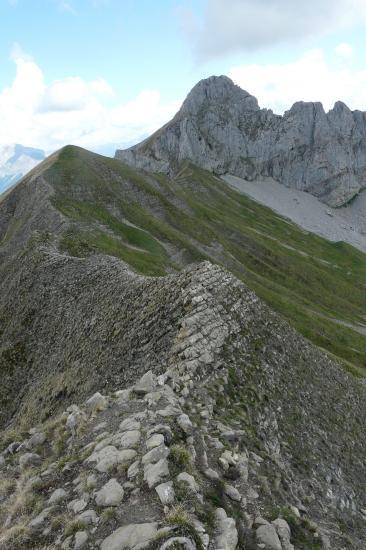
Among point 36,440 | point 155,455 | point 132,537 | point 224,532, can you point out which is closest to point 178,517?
point 132,537

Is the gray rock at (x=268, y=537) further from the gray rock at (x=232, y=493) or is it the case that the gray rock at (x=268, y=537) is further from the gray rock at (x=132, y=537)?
the gray rock at (x=132, y=537)

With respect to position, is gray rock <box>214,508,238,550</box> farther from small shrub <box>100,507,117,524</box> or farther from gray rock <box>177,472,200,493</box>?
small shrub <box>100,507,117,524</box>

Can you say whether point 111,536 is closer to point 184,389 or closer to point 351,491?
point 184,389

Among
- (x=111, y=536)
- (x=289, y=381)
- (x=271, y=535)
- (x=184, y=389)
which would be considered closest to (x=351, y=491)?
(x=289, y=381)

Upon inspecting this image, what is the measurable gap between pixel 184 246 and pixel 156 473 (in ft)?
252

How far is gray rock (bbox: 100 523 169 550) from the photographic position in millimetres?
9117

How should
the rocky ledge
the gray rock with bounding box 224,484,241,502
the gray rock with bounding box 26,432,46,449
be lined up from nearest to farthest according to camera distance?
the rocky ledge
the gray rock with bounding box 224,484,241,502
the gray rock with bounding box 26,432,46,449

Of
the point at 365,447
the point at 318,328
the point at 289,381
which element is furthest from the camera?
the point at 318,328

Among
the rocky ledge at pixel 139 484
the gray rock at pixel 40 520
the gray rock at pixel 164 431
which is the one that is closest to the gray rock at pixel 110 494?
the rocky ledge at pixel 139 484

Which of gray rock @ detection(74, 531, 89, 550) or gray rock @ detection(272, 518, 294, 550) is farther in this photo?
gray rock @ detection(272, 518, 294, 550)

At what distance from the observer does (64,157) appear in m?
105

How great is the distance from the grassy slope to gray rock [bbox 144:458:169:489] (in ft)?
135

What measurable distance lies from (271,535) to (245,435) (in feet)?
→ 17.6

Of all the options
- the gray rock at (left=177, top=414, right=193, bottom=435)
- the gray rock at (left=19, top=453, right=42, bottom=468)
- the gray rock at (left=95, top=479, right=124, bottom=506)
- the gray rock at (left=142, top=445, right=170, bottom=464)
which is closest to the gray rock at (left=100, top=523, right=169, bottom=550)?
the gray rock at (left=95, top=479, right=124, bottom=506)
